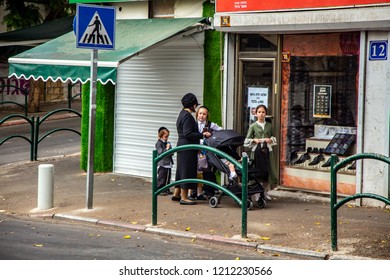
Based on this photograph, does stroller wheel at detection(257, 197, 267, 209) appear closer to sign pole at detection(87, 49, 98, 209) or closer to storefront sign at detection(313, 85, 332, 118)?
storefront sign at detection(313, 85, 332, 118)

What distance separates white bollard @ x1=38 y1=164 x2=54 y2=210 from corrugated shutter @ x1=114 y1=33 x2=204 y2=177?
304 cm

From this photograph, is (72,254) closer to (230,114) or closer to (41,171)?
(41,171)

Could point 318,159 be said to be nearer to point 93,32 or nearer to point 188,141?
point 188,141

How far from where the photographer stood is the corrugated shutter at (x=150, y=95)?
15.6 metres


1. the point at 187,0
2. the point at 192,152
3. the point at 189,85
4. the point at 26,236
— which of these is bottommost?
the point at 26,236

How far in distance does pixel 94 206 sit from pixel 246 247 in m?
3.75

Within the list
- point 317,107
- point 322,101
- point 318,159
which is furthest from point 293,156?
point 322,101

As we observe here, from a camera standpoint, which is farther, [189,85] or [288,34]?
[189,85]

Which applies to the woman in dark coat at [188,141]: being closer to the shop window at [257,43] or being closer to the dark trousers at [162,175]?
the dark trousers at [162,175]

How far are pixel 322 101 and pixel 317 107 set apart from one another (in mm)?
148

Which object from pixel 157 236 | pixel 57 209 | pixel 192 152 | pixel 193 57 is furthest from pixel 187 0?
pixel 157 236

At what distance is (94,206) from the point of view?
532 inches

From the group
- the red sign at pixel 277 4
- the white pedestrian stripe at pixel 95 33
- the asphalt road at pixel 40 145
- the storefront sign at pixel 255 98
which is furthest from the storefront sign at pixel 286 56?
the asphalt road at pixel 40 145

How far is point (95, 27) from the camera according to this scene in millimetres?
12719
